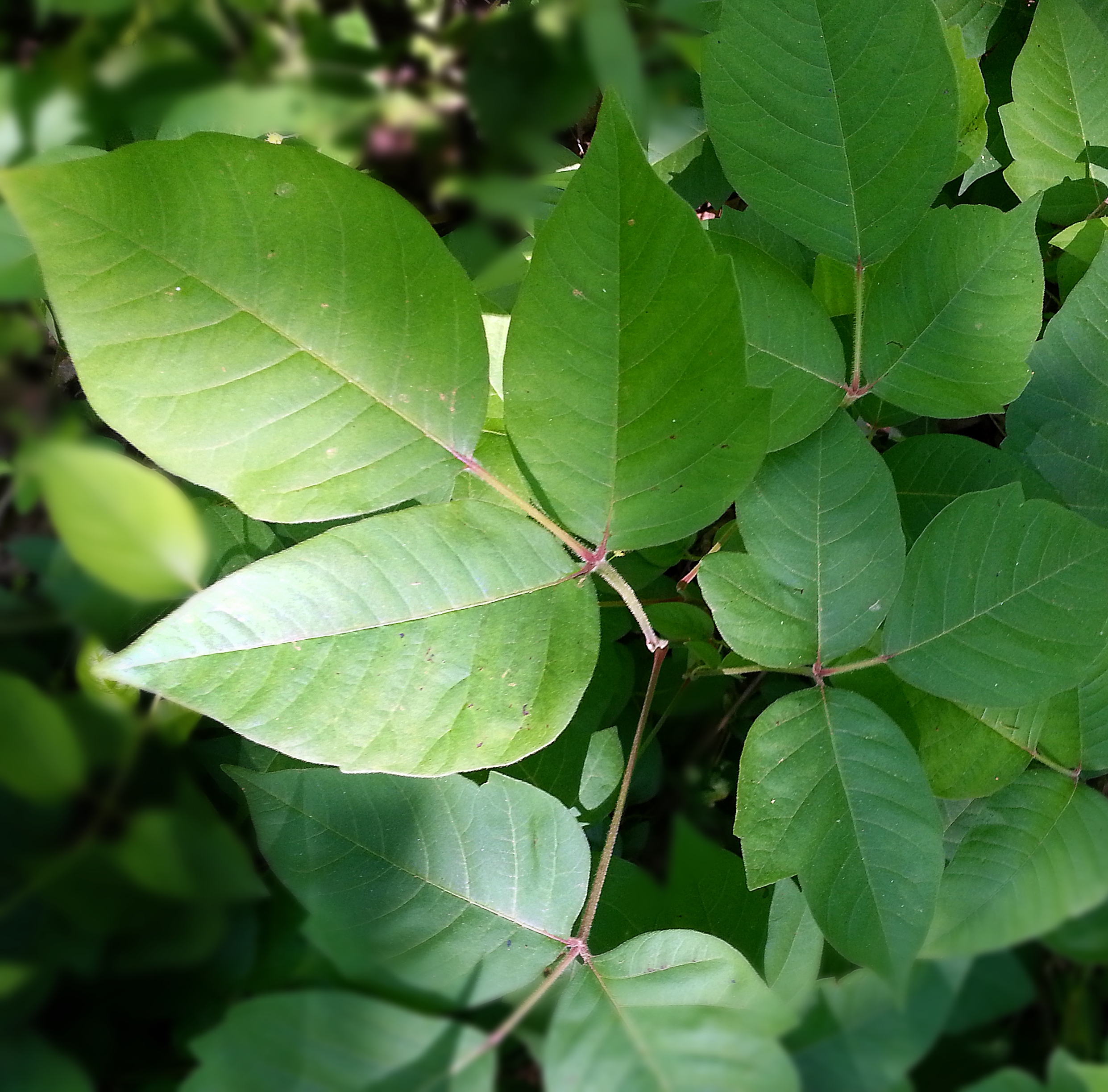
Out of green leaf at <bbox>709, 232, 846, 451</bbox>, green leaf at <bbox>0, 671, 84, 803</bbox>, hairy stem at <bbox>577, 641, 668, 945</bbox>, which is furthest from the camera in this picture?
green leaf at <bbox>709, 232, 846, 451</bbox>

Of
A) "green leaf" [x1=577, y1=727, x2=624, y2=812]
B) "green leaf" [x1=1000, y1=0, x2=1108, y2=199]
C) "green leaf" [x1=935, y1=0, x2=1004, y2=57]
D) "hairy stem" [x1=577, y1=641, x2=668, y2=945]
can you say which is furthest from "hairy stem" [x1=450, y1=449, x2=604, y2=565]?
"green leaf" [x1=935, y1=0, x2=1004, y2=57]

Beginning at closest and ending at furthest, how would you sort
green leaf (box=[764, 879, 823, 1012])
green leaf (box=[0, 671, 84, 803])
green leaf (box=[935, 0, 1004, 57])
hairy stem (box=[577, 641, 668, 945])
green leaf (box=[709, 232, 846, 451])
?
green leaf (box=[0, 671, 84, 803]) → green leaf (box=[764, 879, 823, 1012]) → hairy stem (box=[577, 641, 668, 945]) → green leaf (box=[709, 232, 846, 451]) → green leaf (box=[935, 0, 1004, 57])

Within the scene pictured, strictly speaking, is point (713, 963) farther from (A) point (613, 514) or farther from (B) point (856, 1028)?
(A) point (613, 514)

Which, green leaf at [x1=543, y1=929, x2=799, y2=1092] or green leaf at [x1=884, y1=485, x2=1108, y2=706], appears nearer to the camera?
green leaf at [x1=543, y1=929, x2=799, y2=1092]

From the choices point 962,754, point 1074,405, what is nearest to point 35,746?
point 962,754

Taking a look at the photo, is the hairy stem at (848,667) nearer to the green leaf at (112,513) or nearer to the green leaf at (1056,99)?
the green leaf at (112,513)

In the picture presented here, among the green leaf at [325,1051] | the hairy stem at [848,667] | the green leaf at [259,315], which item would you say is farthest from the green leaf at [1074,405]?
the green leaf at [325,1051]

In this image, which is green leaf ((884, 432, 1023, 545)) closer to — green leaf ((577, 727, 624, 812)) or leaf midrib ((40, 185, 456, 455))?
green leaf ((577, 727, 624, 812))

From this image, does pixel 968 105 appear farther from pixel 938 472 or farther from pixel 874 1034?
pixel 874 1034
